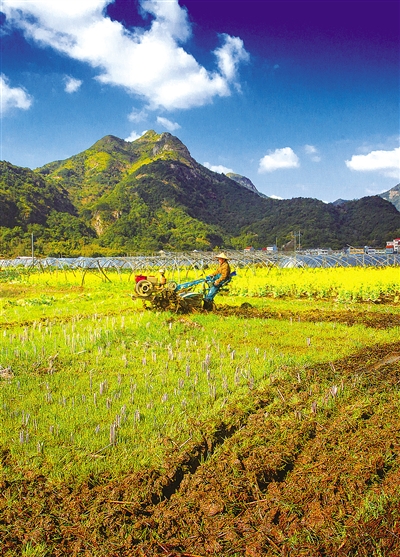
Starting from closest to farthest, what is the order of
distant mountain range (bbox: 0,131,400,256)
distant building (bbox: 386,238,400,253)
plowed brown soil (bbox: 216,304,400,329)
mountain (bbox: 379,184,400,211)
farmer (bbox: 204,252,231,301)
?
plowed brown soil (bbox: 216,304,400,329) → farmer (bbox: 204,252,231,301) → distant building (bbox: 386,238,400,253) → distant mountain range (bbox: 0,131,400,256) → mountain (bbox: 379,184,400,211)

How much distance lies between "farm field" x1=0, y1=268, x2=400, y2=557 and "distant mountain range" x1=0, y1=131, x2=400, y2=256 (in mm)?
53049

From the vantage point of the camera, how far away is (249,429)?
3.82 metres

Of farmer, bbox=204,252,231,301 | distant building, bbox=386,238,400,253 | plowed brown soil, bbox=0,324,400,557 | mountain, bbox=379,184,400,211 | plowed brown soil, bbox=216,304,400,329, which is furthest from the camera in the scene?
mountain, bbox=379,184,400,211

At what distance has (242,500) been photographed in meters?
2.83

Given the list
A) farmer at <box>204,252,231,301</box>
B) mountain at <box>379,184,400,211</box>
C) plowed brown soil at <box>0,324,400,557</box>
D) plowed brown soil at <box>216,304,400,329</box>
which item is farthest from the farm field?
mountain at <box>379,184,400,211</box>

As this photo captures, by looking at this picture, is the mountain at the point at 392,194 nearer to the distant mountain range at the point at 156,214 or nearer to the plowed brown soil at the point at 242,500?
the distant mountain range at the point at 156,214

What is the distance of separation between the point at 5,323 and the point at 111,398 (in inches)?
254

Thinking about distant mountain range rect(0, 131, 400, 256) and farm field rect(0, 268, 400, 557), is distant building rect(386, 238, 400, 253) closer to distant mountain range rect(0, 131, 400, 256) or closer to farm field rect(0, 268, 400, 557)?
distant mountain range rect(0, 131, 400, 256)

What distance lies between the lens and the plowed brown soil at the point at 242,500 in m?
2.40

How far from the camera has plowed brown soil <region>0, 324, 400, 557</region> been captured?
7.88ft

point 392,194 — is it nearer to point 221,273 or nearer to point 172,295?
point 221,273

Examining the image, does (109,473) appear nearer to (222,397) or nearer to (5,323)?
(222,397)


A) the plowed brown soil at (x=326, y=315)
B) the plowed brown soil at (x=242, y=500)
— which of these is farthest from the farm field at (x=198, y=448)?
the plowed brown soil at (x=326, y=315)

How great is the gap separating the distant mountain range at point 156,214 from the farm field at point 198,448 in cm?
5305
